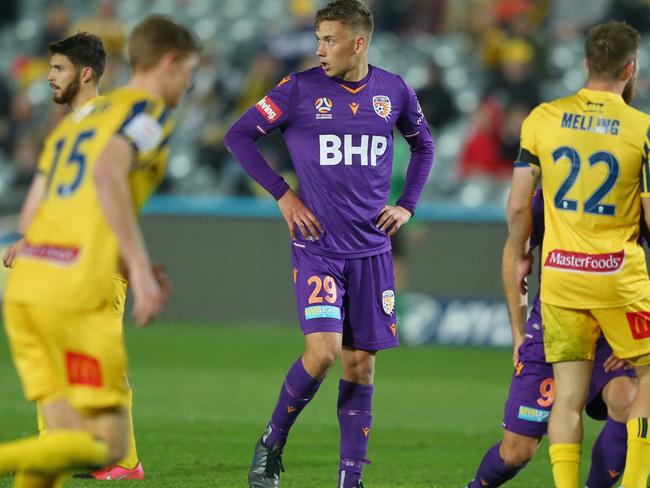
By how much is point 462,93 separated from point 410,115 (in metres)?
10.7

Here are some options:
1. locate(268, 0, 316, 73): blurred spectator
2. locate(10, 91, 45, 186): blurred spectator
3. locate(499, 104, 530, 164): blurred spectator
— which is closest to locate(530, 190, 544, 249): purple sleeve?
locate(499, 104, 530, 164): blurred spectator

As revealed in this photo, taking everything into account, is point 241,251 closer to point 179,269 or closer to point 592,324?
point 179,269

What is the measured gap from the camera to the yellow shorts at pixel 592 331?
5422 millimetres

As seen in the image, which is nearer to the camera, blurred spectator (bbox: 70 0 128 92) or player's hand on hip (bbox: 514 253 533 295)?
player's hand on hip (bbox: 514 253 533 295)

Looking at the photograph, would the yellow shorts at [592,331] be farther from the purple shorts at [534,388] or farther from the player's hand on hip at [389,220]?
the player's hand on hip at [389,220]

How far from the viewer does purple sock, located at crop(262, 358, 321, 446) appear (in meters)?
6.42

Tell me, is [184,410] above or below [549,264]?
below

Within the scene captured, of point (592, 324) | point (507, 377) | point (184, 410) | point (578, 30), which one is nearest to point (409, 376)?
point (507, 377)

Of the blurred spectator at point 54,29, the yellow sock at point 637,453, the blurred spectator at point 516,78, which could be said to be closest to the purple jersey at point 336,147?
the yellow sock at point 637,453

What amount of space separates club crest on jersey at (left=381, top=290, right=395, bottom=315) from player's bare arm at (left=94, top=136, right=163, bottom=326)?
2228 millimetres

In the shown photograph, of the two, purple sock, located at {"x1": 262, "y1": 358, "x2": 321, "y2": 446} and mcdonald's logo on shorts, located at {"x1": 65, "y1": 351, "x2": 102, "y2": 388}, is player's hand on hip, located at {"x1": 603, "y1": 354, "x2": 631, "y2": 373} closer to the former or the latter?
purple sock, located at {"x1": 262, "y1": 358, "x2": 321, "y2": 446}

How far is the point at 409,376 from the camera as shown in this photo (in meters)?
11.9

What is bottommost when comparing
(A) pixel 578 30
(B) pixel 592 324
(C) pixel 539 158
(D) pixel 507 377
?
(D) pixel 507 377

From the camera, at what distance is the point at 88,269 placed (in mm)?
4504
